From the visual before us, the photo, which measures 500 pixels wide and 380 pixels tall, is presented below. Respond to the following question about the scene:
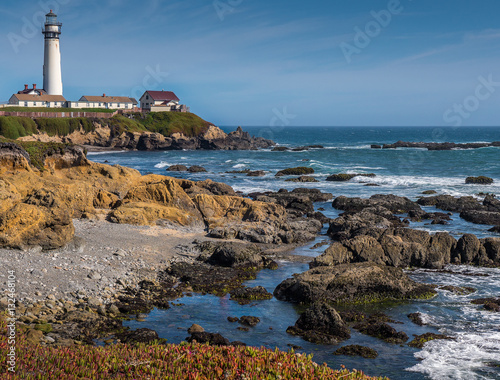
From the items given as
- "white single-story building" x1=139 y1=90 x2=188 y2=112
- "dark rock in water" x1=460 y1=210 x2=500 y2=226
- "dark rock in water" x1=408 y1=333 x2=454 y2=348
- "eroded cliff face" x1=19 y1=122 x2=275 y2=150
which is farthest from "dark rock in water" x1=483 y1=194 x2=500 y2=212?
"white single-story building" x1=139 y1=90 x2=188 y2=112

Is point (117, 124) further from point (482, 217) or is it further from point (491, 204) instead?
point (482, 217)

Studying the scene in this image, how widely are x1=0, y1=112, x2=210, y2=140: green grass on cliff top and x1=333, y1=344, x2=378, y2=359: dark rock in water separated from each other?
78.8 m

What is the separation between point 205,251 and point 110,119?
297 ft

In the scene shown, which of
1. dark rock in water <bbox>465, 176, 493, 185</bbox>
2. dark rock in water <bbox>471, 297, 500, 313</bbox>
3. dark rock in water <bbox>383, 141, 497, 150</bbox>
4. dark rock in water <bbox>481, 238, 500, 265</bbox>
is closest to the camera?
dark rock in water <bbox>471, 297, 500, 313</bbox>

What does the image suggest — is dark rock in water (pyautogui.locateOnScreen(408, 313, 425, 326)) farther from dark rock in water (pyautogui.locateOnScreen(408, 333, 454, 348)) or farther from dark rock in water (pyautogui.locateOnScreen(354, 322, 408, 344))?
dark rock in water (pyautogui.locateOnScreen(354, 322, 408, 344))

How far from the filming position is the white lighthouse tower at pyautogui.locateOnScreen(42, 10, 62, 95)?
103 m

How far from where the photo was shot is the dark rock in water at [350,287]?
19812 mm

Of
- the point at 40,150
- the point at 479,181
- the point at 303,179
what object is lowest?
the point at 303,179

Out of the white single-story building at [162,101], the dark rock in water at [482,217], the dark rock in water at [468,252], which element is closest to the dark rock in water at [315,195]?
the dark rock in water at [482,217]

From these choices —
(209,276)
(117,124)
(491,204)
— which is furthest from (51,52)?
(209,276)

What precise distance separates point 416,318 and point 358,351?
4.15 meters

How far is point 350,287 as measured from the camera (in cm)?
2022

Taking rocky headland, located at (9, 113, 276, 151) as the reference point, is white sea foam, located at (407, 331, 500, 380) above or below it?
below

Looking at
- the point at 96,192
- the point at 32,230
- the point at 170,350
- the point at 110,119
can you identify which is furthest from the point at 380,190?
the point at 110,119
